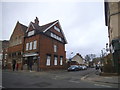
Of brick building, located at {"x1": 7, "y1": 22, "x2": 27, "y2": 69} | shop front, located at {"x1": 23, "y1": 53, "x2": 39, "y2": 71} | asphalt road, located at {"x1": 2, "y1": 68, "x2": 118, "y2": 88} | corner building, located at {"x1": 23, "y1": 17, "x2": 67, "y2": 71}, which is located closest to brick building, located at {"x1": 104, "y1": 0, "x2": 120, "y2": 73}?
asphalt road, located at {"x1": 2, "y1": 68, "x2": 118, "y2": 88}

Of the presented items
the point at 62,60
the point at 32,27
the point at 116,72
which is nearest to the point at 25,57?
the point at 32,27

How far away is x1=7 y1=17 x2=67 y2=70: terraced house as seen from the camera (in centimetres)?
2967

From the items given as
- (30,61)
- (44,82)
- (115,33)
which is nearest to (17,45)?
(30,61)

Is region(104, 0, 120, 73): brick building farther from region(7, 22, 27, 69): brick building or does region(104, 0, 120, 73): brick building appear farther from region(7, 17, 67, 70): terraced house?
region(7, 22, 27, 69): brick building

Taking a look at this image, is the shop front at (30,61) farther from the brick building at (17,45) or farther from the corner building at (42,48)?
the brick building at (17,45)

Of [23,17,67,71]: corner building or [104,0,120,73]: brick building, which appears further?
[23,17,67,71]: corner building

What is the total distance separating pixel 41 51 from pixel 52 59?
15.9ft

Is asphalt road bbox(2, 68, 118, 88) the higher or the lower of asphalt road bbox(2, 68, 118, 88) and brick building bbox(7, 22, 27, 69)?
the lower

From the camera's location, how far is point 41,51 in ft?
97.5

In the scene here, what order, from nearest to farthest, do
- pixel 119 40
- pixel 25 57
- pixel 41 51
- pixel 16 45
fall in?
pixel 119 40
pixel 41 51
pixel 25 57
pixel 16 45

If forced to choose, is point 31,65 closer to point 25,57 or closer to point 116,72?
point 25,57

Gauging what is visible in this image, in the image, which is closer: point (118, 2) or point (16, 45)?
point (118, 2)

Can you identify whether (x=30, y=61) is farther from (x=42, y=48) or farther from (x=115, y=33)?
(x=115, y=33)

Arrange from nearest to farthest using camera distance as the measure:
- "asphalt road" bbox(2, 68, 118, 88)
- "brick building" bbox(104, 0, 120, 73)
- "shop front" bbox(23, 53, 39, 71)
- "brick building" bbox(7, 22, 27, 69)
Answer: "asphalt road" bbox(2, 68, 118, 88) < "brick building" bbox(104, 0, 120, 73) < "shop front" bbox(23, 53, 39, 71) < "brick building" bbox(7, 22, 27, 69)
